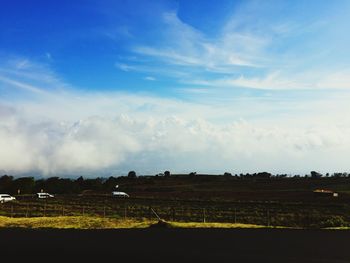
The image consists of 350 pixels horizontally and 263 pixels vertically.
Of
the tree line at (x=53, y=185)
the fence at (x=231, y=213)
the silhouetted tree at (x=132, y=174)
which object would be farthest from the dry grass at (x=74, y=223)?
the silhouetted tree at (x=132, y=174)

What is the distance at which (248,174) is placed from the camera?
586ft

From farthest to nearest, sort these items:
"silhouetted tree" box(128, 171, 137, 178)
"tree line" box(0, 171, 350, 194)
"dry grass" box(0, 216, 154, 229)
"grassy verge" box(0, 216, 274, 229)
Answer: "silhouetted tree" box(128, 171, 137, 178) → "tree line" box(0, 171, 350, 194) → "dry grass" box(0, 216, 154, 229) → "grassy verge" box(0, 216, 274, 229)

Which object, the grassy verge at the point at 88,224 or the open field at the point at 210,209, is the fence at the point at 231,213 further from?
the grassy verge at the point at 88,224
